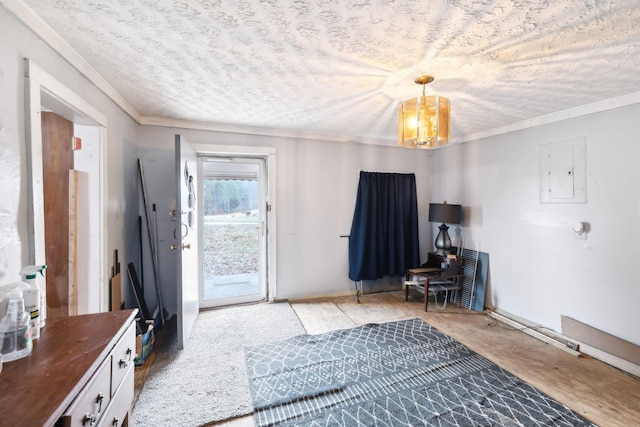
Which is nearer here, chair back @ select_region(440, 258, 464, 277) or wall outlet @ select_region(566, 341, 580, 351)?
wall outlet @ select_region(566, 341, 580, 351)

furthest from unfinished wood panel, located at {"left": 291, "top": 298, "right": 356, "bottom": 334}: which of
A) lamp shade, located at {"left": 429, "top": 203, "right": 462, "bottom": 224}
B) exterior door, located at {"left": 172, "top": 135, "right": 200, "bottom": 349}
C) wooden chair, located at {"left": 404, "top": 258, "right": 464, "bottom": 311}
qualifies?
lamp shade, located at {"left": 429, "top": 203, "right": 462, "bottom": 224}

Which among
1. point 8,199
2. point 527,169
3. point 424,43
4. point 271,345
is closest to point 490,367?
point 271,345

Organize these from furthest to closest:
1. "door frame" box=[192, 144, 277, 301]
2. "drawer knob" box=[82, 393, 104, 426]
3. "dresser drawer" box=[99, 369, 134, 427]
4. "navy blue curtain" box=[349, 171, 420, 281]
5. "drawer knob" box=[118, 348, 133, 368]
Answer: "navy blue curtain" box=[349, 171, 420, 281] < "door frame" box=[192, 144, 277, 301] < "drawer knob" box=[118, 348, 133, 368] < "dresser drawer" box=[99, 369, 134, 427] < "drawer knob" box=[82, 393, 104, 426]

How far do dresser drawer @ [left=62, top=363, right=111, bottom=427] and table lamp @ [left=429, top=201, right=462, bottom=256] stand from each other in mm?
3413

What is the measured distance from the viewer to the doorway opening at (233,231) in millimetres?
3348

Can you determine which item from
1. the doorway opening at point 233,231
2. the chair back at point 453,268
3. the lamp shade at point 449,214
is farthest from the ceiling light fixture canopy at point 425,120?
the doorway opening at point 233,231

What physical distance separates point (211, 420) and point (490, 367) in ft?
6.73

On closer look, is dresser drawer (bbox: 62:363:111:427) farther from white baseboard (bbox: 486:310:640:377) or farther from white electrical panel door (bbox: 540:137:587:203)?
white electrical panel door (bbox: 540:137:587:203)

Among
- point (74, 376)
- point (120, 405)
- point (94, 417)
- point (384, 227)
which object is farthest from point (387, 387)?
point (384, 227)

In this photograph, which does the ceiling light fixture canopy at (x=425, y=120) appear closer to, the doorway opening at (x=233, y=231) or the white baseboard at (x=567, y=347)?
the doorway opening at (x=233, y=231)

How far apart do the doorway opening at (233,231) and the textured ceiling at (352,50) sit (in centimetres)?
98

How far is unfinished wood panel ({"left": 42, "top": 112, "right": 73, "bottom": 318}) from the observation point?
185 cm

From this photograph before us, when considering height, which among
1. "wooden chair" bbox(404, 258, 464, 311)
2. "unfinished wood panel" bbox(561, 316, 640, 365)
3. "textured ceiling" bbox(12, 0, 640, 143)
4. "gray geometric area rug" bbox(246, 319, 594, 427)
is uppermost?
"textured ceiling" bbox(12, 0, 640, 143)

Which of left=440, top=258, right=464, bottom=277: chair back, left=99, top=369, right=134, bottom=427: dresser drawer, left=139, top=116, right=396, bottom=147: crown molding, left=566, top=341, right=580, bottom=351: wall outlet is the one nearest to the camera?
left=99, top=369, right=134, bottom=427: dresser drawer
